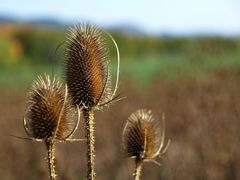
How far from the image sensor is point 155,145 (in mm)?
3701

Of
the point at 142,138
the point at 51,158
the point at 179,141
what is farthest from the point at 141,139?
the point at 179,141

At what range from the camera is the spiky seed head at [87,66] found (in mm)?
3211

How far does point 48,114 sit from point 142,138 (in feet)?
2.22

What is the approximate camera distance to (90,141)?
304 centimetres

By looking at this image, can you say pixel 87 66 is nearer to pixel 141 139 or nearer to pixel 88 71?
pixel 88 71

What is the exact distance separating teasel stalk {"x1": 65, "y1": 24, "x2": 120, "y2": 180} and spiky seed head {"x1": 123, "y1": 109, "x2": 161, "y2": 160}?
357mm

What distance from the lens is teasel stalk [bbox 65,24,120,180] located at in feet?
10.5

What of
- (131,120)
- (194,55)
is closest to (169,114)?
A: (194,55)

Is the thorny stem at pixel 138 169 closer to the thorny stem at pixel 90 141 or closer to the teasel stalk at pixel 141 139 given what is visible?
the teasel stalk at pixel 141 139

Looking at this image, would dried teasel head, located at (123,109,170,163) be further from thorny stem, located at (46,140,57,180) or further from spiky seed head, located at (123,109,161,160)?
thorny stem, located at (46,140,57,180)

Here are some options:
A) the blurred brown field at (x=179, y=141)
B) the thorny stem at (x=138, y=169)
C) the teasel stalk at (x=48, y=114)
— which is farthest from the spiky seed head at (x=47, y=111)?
the blurred brown field at (x=179, y=141)

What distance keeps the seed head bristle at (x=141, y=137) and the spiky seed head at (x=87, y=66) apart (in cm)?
37

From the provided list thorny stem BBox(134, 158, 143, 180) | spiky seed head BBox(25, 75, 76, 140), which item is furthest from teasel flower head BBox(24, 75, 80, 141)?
thorny stem BBox(134, 158, 143, 180)

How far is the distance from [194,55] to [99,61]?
24.8ft
